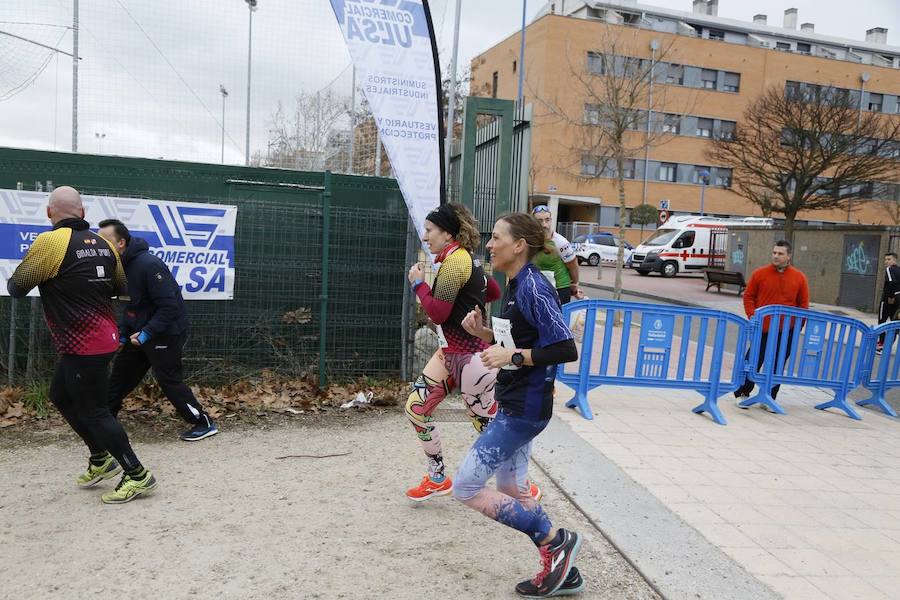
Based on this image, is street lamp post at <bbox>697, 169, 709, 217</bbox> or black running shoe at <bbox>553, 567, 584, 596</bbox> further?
street lamp post at <bbox>697, 169, 709, 217</bbox>

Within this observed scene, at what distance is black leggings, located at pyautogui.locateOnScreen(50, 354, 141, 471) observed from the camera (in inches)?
167

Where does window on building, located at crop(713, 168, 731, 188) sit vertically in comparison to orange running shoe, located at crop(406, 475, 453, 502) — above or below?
above

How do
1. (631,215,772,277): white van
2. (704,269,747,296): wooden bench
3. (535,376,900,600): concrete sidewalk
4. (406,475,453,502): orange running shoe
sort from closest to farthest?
(535,376,900,600): concrete sidewalk < (406,475,453,502): orange running shoe < (704,269,747,296): wooden bench < (631,215,772,277): white van

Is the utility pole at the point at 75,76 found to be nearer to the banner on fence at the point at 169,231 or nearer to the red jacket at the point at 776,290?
the banner on fence at the point at 169,231

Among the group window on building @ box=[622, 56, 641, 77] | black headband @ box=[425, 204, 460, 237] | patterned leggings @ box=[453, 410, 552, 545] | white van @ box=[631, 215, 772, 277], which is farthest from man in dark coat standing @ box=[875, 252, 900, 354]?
white van @ box=[631, 215, 772, 277]

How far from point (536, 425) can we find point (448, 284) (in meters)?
1.22

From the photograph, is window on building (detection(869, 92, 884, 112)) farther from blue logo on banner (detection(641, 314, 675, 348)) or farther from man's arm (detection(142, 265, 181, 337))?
man's arm (detection(142, 265, 181, 337))

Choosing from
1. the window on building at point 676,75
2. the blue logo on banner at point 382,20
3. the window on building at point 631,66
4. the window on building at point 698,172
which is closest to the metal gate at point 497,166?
the blue logo on banner at point 382,20

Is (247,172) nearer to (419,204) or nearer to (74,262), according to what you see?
(419,204)

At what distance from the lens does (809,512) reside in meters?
4.78

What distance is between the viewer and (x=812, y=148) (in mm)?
25297

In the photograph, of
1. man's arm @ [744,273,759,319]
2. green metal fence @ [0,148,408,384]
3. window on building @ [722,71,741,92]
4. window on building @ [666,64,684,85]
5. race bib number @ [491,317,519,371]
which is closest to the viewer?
race bib number @ [491,317,519,371]

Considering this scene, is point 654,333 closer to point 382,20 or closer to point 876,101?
point 382,20

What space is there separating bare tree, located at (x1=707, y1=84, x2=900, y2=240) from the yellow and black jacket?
23.7 m
